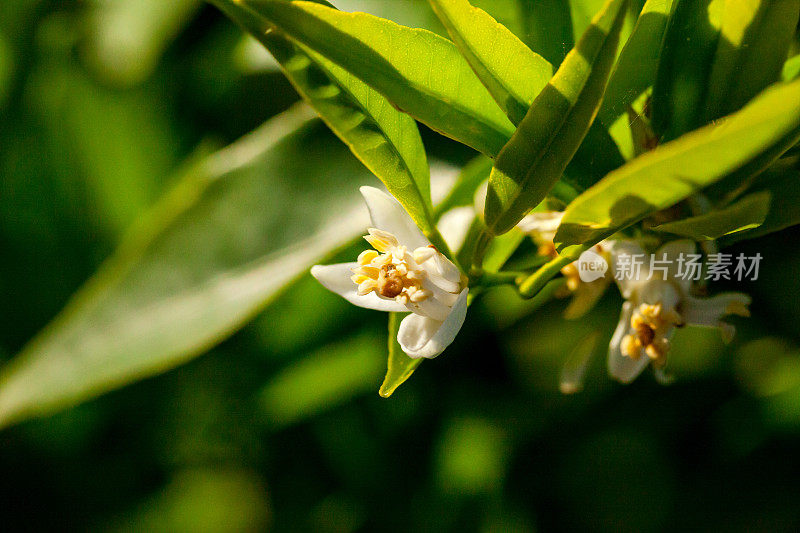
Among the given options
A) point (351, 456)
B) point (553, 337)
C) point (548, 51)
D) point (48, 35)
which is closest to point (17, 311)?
point (48, 35)

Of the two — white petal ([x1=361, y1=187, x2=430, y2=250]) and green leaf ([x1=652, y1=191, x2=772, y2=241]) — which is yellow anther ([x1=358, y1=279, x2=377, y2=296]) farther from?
green leaf ([x1=652, y1=191, x2=772, y2=241])

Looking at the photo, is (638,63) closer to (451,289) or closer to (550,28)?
(550,28)

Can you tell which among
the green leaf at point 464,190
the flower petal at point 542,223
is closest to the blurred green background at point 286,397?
the green leaf at point 464,190

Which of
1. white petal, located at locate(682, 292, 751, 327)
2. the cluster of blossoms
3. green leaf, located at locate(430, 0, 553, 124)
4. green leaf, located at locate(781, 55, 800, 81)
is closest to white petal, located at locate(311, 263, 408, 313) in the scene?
the cluster of blossoms

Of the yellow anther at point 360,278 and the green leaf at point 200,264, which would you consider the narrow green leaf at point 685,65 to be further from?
the green leaf at point 200,264

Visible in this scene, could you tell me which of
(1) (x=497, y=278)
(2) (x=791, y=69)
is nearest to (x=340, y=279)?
(1) (x=497, y=278)

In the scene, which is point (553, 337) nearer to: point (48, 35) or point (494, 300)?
point (494, 300)
